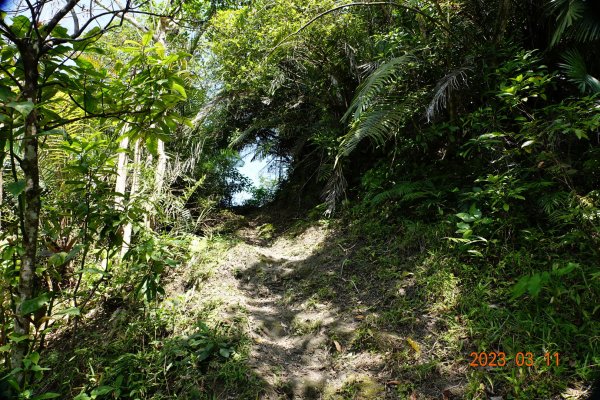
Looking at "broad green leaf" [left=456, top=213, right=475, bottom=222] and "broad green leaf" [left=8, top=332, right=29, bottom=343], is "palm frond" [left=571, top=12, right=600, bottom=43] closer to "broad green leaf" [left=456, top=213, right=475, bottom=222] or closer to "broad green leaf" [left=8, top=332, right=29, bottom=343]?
"broad green leaf" [left=456, top=213, right=475, bottom=222]

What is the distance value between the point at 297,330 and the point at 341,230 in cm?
200

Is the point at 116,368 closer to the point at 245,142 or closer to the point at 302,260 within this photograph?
the point at 302,260

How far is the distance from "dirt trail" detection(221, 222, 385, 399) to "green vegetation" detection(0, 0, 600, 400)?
20 mm

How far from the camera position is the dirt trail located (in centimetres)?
246

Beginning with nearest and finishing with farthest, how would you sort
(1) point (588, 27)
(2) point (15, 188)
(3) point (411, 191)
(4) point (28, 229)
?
1. (2) point (15, 188)
2. (4) point (28, 229)
3. (1) point (588, 27)
4. (3) point (411, 191)

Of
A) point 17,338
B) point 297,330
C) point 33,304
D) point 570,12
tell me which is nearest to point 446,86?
point 570,12

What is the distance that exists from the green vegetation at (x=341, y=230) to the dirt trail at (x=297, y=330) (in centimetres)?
2

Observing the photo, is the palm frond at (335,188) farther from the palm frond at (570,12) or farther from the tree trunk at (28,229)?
the tree trunk at (28,229)

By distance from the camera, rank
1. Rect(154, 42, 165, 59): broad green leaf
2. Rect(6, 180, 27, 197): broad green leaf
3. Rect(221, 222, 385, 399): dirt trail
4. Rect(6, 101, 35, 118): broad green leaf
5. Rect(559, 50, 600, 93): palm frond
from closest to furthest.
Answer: Rect(6, 101, 35, 118): broad green leaf → Rect(6, 180, 27, 197): broad green leaf → Rect(154, 42, 165, 59): broad green leaf → Rect(221, 222, 385, 399): dirt trail → Rect(559, 50, 600, 93): palm frond

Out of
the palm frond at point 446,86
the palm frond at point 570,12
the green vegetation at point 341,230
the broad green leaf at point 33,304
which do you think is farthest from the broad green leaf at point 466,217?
the broad green leaf at point 33,304

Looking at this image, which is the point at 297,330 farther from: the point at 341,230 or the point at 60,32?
the point at 60,32

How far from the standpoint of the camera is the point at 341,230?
4.93m

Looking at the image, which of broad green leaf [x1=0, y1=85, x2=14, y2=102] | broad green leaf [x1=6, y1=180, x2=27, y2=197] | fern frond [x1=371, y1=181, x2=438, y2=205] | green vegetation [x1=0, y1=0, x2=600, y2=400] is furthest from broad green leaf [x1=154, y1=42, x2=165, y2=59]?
fern frond [x1=371, y1=181, x2=438, y2=205]

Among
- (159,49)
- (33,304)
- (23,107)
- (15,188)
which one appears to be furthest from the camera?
(159,49)
